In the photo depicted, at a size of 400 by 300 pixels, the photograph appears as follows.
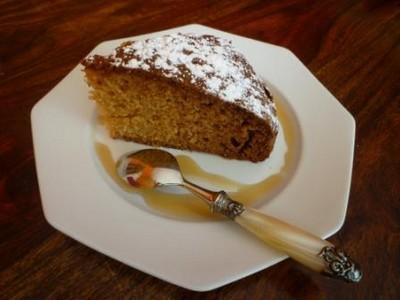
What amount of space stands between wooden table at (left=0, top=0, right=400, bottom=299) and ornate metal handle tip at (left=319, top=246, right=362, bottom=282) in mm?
78

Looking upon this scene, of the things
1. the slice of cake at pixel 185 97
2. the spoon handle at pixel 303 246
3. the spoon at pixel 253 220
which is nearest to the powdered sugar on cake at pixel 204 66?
the slice of cake at pixel 185 97

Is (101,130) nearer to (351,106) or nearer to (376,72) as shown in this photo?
(351,106)

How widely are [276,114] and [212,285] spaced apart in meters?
0.64

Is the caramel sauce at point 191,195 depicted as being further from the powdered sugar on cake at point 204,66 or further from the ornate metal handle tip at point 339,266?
the ornate metal handle tip at point 339,266

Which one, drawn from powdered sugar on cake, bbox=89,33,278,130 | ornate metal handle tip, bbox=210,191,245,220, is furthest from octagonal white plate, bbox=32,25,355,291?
powdered sugar on cake, bbox=89,33,278,130

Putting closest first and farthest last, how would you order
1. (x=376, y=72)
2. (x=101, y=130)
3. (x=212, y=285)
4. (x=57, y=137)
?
(x=212, y=285), (x=57, y=137), (x=101, y=130), (x=376, y=72)

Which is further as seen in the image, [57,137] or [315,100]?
[315,100]

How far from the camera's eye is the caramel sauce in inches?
44.3

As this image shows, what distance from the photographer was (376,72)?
158cm

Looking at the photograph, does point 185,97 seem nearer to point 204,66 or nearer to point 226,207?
point 204,66

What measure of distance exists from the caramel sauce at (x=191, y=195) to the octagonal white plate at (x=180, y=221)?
0.03 m

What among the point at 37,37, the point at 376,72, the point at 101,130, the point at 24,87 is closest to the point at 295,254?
the point at 101,130

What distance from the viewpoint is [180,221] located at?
1.05 metres

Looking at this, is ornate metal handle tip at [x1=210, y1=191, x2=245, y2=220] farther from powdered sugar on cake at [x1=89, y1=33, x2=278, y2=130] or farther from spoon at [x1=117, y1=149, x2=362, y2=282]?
powdered sugar on cake at [x1=89, y1=33, x2=278, y2=130]
